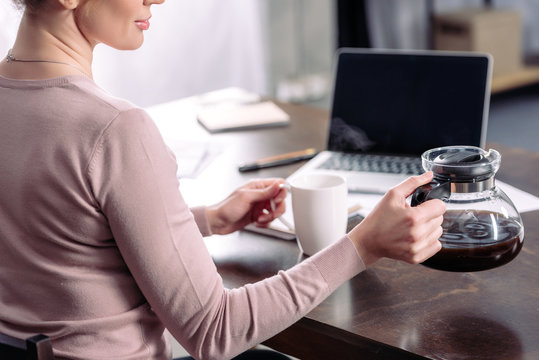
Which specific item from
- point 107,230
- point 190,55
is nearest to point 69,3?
point 107,230

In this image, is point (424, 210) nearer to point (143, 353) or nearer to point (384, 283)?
point (384, 283)

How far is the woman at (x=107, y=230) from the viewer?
2.69ft

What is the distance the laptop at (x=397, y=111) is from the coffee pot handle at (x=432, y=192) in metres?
0.39

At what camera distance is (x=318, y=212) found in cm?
108

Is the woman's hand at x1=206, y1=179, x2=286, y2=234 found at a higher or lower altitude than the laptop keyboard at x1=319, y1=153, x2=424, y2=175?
higher

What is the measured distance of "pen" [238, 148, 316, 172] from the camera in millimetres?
1494

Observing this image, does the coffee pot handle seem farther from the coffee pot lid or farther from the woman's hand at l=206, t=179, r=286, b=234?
the woman's hand at l=206, t=179, r=286, b=234

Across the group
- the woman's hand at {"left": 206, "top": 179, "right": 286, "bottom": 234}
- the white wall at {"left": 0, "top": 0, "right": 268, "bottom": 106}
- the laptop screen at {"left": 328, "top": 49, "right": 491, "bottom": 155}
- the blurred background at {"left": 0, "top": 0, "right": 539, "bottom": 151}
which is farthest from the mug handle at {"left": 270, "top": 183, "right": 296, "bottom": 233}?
the white wall at {"left": 0, "top": 0, "right": 268, "bottom": 106}

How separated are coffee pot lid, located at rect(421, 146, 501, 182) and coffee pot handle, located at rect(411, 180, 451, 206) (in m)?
0.01

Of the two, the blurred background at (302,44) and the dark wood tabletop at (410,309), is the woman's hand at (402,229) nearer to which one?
the dark wood tabletop at (410,309)

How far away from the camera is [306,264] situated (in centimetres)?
94

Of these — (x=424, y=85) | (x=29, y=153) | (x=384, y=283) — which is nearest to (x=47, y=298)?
(x=29, y=153)

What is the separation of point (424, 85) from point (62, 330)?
90 centimetres

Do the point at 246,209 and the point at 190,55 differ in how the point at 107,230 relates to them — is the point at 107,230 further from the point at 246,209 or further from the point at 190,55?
the point at 190,55
